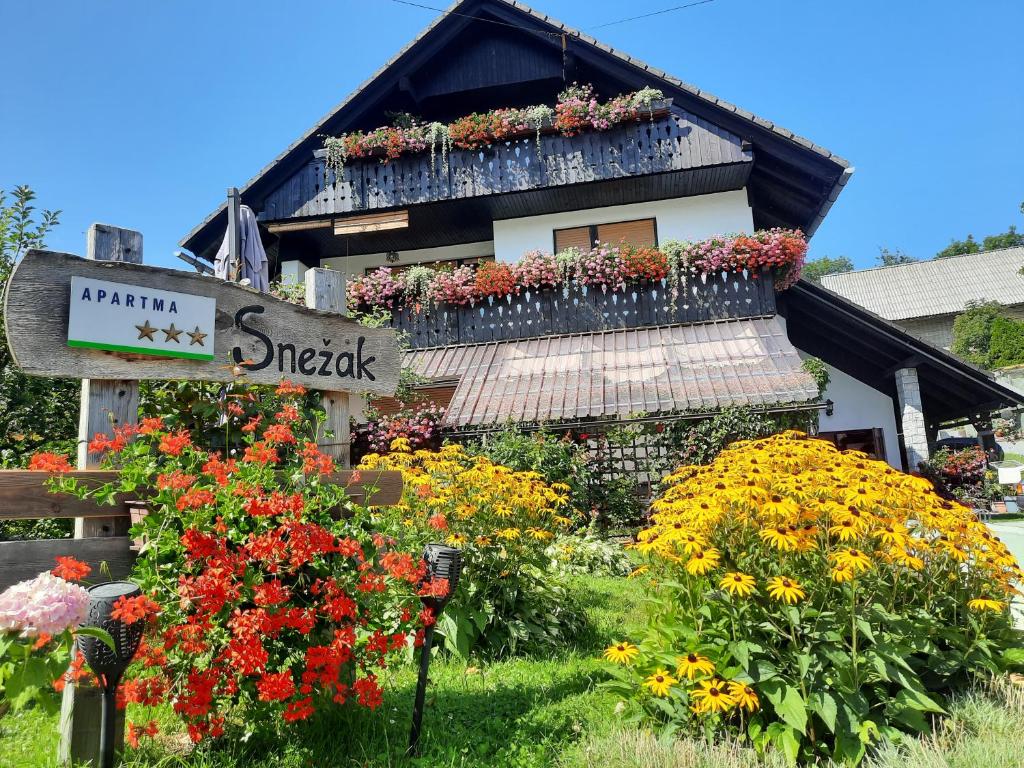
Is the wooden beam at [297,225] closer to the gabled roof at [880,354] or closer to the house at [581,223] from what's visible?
the house at [581,223]

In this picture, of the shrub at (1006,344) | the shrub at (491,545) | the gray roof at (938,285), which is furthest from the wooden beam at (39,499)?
the gray roof at (938,285)

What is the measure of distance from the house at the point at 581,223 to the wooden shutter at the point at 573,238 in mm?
46

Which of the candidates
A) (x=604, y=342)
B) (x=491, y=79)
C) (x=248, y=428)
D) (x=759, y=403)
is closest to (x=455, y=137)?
(x=491, y=79)

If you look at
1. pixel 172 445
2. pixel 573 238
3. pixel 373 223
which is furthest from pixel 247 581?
pixel 573 238

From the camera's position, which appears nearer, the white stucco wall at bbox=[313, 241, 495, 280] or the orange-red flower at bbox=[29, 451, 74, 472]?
the orange-red flower at bbox=[29, 451, 74, 472]

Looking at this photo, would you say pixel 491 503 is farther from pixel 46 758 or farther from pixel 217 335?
pixel 46 758

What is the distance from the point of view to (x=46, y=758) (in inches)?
110

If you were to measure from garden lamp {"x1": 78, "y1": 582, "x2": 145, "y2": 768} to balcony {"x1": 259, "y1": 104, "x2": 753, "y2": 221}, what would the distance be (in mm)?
11696

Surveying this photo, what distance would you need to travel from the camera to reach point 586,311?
1254 cm

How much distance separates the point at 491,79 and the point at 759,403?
916cm

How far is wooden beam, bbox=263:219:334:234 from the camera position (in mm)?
13828

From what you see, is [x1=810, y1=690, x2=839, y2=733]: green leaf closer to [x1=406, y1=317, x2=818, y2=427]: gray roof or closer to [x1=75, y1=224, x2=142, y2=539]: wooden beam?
[x1=75, y1=224, x2=142, y2=539]: wooden beam

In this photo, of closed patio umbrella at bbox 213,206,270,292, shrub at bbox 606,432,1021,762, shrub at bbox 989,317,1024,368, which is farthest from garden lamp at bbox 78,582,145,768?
shrub at bbox 989,317,1024,368

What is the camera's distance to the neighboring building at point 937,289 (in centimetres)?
3769
